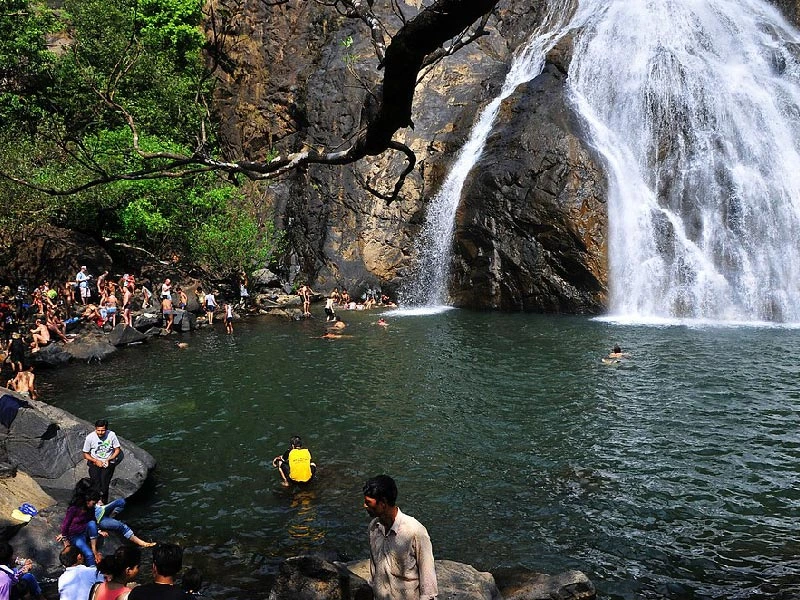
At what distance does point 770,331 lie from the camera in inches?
848

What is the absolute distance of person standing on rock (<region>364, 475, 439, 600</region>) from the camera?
4.11m

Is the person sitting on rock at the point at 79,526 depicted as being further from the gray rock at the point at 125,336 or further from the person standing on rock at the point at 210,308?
the person standing on rock at the point at 210,308

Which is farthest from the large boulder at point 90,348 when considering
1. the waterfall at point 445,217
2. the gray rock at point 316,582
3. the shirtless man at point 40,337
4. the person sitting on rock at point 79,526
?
the gray rock at point 316,582

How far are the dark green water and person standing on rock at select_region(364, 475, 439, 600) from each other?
3.67 m

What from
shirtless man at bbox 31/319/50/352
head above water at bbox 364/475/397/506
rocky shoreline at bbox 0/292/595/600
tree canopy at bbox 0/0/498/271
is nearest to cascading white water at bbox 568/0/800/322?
tree canopy at bbox 0/0/498/271

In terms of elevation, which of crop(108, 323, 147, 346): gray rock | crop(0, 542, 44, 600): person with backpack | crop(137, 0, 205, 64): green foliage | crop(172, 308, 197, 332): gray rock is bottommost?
crop(0, 542, 44, 600): person with backpack

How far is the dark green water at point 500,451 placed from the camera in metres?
7.74

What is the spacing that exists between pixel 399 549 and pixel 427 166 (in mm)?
32562

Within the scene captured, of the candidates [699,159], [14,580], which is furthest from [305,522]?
[699,159]

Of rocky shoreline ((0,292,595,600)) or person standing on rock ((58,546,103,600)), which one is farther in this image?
rocky shoreline ((0,292,595,600))

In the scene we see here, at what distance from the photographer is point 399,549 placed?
417cm

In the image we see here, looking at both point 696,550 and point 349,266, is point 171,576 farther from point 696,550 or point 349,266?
point 349,266

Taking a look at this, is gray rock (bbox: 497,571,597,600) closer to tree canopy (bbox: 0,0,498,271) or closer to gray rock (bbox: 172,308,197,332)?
tree canopy (bbox: 0,0,498,271)

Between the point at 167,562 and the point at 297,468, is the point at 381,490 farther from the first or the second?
the point at 297,468
